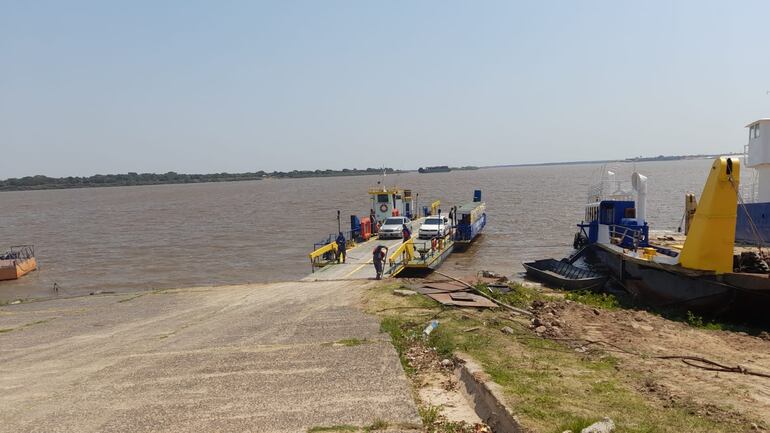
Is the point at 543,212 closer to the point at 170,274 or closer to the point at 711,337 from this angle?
the point at 170,274

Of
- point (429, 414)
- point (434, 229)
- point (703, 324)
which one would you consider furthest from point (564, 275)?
point (429, 414)

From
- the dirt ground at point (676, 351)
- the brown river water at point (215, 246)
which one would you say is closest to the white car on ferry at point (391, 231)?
the brown river water at point (215, 246)

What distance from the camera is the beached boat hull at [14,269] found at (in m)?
30.5

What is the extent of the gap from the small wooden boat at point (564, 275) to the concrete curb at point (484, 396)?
13.0 meters

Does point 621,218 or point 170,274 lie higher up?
point 621,218

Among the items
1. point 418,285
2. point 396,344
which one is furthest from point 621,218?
point 396,344

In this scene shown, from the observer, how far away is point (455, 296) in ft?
48.0

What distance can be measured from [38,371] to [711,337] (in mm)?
14411

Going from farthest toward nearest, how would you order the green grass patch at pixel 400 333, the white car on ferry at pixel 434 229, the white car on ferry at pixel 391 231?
the white car on ferry at pixel 391 231
the white car on ferry at pixel 434 229
the green grass patch at pixel 400 333

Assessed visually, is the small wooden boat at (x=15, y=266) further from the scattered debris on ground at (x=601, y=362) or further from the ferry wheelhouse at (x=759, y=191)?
the ferry wheelhouse at (x=759, y=191)

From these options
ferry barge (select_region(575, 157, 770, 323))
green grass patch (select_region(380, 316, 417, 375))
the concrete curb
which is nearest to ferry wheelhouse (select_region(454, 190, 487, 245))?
ferry barge (select_region(575, 157, 770, 323))

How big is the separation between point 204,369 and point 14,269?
89.4 feet

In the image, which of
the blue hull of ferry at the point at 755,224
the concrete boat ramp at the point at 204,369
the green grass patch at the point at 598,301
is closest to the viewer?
the concrete boat ramp at the point at 204,369

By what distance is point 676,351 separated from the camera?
34.7 feet
